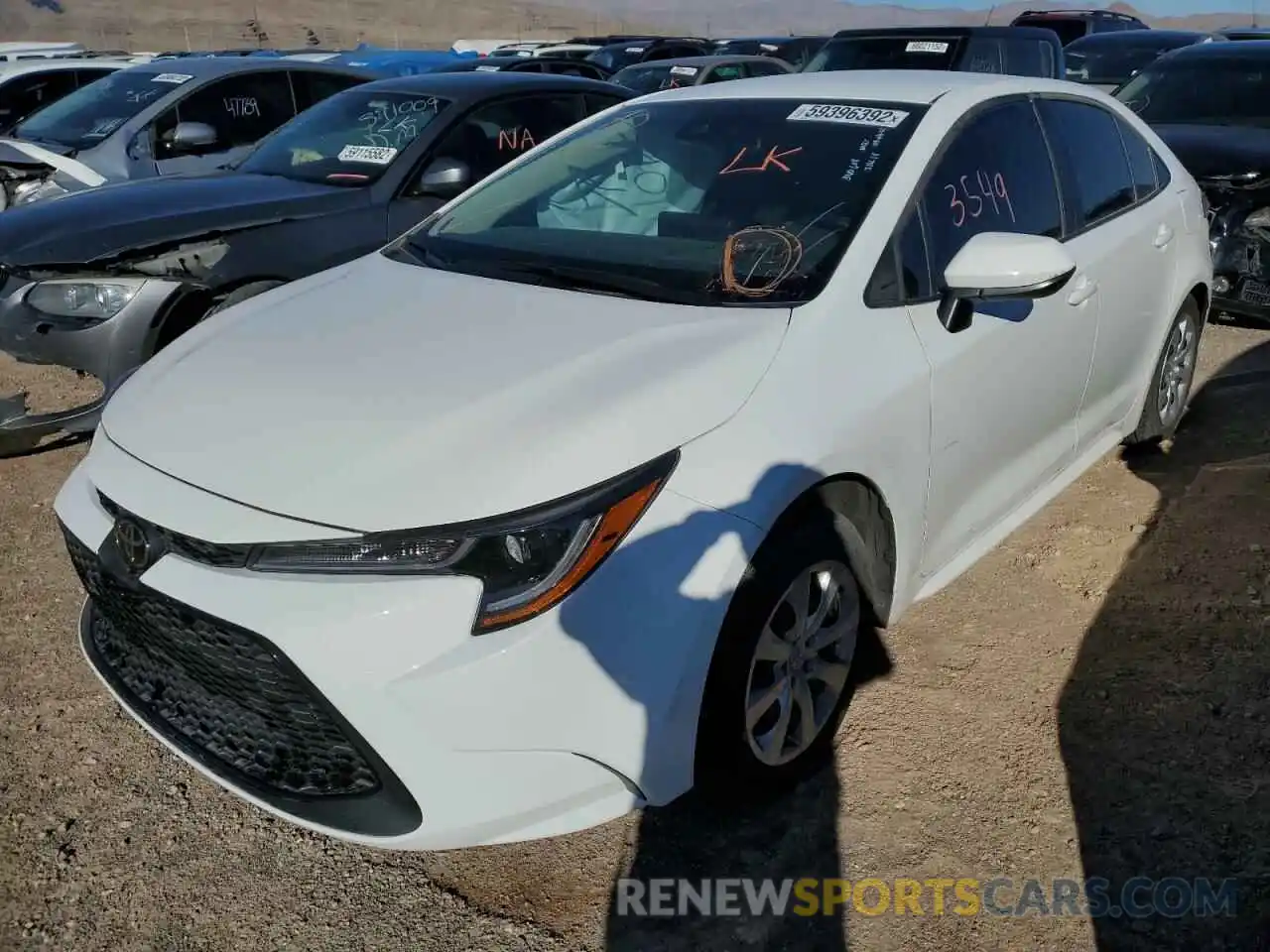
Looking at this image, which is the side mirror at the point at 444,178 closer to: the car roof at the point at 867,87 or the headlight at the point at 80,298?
the headlight at the point at 80,298

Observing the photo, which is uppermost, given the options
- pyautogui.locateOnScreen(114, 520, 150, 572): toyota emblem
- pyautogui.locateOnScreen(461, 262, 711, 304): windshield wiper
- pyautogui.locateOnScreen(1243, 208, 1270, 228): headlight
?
pyautogui.locateOnScreen(461, 262, 711, 304): windshield wiper

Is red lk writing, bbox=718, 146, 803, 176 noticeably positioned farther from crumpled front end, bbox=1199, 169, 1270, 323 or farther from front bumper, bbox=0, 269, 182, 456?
crumpled front end, bbox=1199, 169, 1270, 323

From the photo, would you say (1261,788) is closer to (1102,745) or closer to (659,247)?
(1102,745)

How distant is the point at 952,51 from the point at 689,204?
7099mm

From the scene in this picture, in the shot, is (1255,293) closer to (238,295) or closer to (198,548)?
(238,295)

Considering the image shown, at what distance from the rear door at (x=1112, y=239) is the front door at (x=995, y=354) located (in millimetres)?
110

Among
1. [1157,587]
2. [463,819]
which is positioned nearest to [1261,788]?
[1157,587]

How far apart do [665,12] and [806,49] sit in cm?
13391

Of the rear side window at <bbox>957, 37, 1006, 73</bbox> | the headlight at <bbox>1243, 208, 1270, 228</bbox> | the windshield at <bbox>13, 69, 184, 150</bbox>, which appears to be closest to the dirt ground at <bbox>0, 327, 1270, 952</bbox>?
the headlight at <bbox>1243, 208, 1270, 228</bbox>

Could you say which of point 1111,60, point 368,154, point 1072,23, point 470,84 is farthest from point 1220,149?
point 1072,23

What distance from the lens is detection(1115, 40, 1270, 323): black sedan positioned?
6152mm

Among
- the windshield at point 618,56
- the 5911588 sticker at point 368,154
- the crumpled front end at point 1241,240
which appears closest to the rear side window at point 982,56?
the crumpled front end at point 1241,240

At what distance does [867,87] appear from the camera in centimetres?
332

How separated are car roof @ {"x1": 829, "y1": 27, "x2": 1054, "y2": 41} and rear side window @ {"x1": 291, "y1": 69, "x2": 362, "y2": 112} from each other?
449 cm
